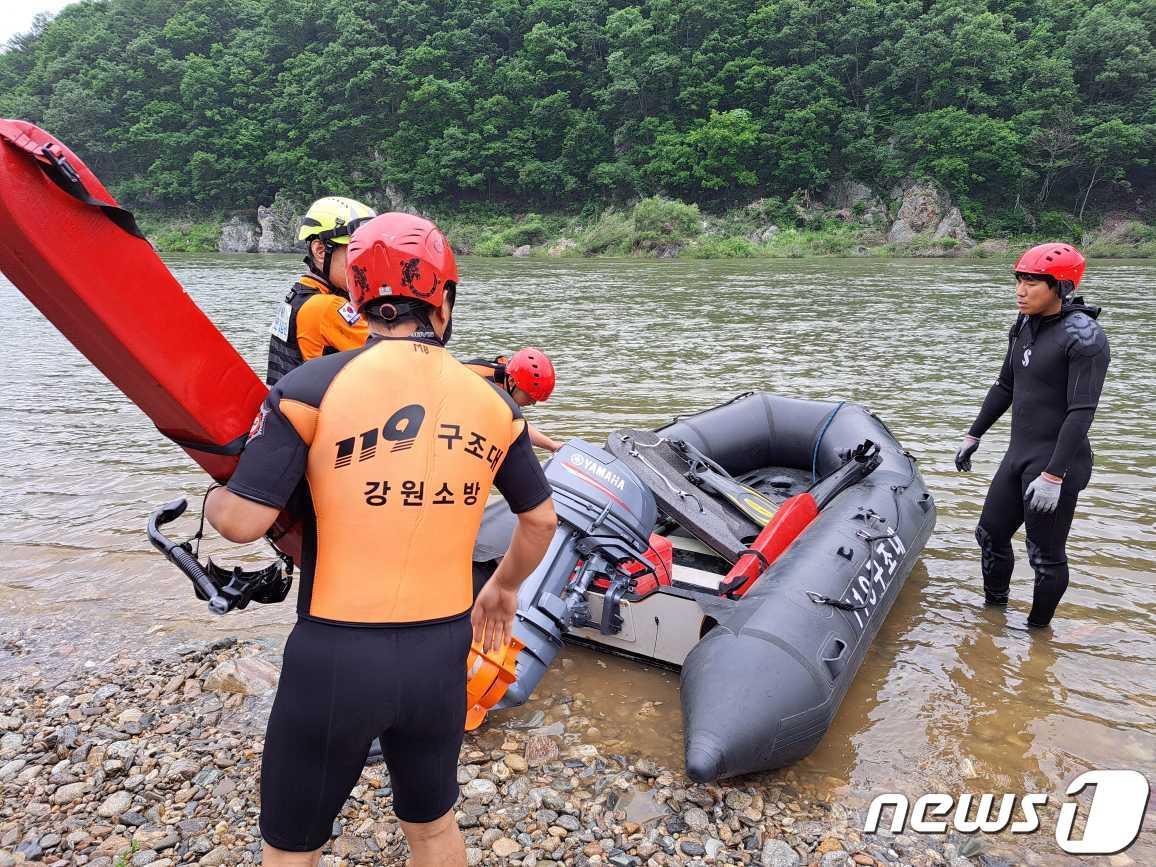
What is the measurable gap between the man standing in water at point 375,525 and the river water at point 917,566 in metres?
0.58

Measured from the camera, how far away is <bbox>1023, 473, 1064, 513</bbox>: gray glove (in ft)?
11.0

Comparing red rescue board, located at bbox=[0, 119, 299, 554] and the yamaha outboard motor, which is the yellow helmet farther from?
the yamaha outboard motor

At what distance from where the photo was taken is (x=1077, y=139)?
1451 inches

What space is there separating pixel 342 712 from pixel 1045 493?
3.21m

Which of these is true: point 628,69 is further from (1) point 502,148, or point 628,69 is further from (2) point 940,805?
(2) point 940,805

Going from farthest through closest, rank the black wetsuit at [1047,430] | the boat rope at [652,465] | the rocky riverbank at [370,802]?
the boat rope at [652,465] < the black wetsuit at [1047,430] < the rocky riverbank at [370,802]

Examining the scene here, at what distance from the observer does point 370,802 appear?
2.50 m

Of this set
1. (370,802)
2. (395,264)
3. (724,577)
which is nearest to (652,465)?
(724,577)

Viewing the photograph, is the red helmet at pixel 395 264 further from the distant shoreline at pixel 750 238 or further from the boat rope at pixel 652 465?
the distant shoreline at pixel 750 238

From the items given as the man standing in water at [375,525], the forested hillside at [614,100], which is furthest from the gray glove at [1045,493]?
the forested hillside at [614,100]

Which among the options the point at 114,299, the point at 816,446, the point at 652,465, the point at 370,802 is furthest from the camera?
the point at 816,446

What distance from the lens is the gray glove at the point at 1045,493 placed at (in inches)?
132

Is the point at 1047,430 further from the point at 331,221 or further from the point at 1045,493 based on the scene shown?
the point at 331,221

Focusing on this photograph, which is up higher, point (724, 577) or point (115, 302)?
point (115, 302)
